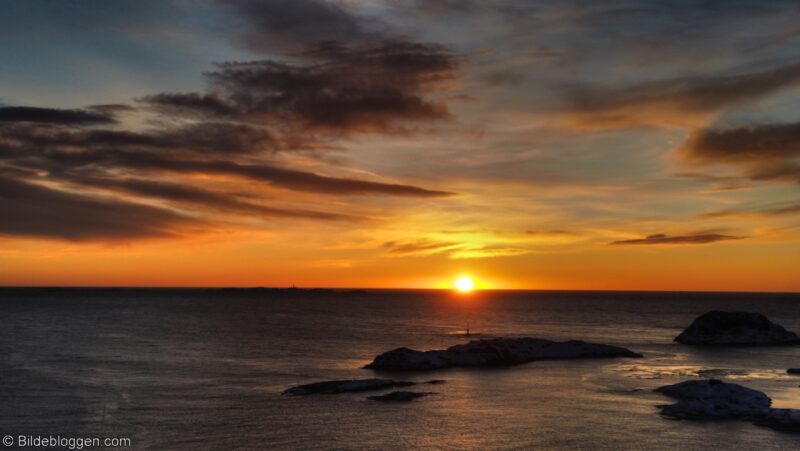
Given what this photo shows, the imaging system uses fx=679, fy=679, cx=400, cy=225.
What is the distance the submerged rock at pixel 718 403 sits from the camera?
2216 inches

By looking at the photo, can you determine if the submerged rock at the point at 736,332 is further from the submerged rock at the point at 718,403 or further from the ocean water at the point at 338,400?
the submerged rock at the point at 718,403

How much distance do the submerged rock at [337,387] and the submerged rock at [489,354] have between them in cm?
1502

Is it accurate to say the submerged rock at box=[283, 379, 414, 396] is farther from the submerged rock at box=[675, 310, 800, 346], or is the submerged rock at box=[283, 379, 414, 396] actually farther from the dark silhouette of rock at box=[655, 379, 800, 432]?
the submerged rock at box=[675, 310, 800, 346]

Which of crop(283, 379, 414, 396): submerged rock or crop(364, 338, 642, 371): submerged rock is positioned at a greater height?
crop(364, 338, 642, 371): submerged rock

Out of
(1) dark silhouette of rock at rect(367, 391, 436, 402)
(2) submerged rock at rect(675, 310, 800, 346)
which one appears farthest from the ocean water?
(2) submerged rock at rect(675, 310, 800, 346)

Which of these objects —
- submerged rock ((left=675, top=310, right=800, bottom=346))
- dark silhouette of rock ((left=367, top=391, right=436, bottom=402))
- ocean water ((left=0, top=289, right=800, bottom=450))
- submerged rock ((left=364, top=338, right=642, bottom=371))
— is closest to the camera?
ocean water ((left=0, top=289, right=800, bottom=450))

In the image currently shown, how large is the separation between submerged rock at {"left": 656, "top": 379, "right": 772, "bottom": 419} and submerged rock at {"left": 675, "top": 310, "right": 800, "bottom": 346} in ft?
231

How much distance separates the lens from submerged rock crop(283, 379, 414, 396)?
65.4 meters

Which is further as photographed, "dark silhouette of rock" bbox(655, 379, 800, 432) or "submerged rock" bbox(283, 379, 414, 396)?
"submerged rock" bbox(283, 379, 414, 396)

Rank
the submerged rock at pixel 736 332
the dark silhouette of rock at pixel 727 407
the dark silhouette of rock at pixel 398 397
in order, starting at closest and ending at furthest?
the dark silhouette of rock at pixel 727 407
the dark silhouette of rock at pixel 398 397
the submerged rock at pixel 736 332

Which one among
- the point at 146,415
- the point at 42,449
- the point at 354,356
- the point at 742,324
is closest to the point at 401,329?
the point at 354,356

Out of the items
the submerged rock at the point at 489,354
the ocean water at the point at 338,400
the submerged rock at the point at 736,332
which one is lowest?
the ocean water at the point at 338,400

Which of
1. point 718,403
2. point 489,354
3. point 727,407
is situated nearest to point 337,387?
point 489,354

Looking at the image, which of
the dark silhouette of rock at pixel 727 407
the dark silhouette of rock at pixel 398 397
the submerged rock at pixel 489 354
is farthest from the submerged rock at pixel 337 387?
the dark silhouette of rock at pixel 727 407
